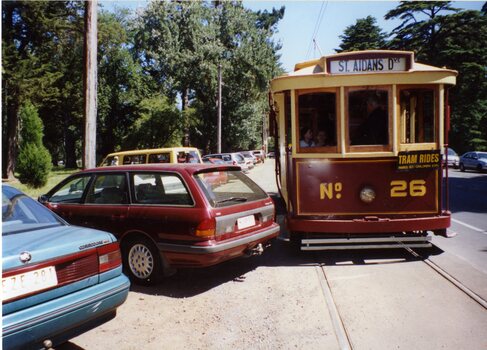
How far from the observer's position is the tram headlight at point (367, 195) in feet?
20.6

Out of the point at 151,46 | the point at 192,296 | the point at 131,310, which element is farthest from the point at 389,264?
the point at 151,46

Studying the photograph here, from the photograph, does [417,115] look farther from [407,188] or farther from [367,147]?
[407,188]

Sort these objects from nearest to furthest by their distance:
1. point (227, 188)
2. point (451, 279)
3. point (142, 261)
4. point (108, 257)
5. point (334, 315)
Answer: point (108, 257) < point (334, 315) < point (451, 279) < point (142, 261) < point (227, 188)

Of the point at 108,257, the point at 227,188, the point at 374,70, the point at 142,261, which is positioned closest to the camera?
the point at 108,257

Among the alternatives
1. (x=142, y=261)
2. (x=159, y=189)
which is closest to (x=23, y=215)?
(x=142, y=261)

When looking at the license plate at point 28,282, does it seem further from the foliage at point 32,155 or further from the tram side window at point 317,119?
the foliage at point 32,155

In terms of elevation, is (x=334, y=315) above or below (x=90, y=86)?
below

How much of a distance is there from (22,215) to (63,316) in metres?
1.27

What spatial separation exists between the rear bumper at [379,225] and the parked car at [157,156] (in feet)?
28.9

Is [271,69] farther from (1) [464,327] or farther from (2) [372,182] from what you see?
(1) [464,327]

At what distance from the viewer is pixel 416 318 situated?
419cm

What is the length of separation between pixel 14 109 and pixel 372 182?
25.9m

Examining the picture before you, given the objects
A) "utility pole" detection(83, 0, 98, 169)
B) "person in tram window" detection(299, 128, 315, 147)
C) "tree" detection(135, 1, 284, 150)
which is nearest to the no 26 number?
"person in tram window" detection(299, 128, 315, 147)

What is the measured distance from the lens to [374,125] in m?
6.34
